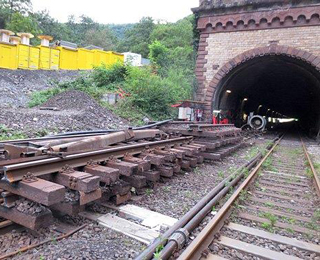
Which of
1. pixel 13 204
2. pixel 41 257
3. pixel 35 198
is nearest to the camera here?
pixel 41 257

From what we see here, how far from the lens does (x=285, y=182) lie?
21.6 feet

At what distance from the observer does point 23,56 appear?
830 inches

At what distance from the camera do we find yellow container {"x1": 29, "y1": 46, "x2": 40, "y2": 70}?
71.7 ft

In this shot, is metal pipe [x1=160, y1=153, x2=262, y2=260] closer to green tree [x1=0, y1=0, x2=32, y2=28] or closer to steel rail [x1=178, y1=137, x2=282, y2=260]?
steel rail [x1=178, y1=137, x2=282, y2=260]

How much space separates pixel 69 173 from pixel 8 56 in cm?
2025

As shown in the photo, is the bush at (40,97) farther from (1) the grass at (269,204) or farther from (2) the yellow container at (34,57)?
(1) the grass at (269,204)

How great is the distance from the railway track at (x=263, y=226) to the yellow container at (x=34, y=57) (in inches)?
824

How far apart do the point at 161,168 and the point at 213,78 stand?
1202 centimetres

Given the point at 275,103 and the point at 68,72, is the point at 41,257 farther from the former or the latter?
the point at 275,103

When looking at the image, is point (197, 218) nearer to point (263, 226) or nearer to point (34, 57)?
point (263, 226)

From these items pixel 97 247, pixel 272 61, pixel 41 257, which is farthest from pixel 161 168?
pixel 272 61

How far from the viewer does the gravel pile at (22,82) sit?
14.1 meters

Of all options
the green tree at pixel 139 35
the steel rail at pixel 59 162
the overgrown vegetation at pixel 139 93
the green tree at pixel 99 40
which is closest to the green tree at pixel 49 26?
the green tree at pixel 99 40

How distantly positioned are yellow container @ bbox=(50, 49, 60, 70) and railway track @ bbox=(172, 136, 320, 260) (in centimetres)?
2220
